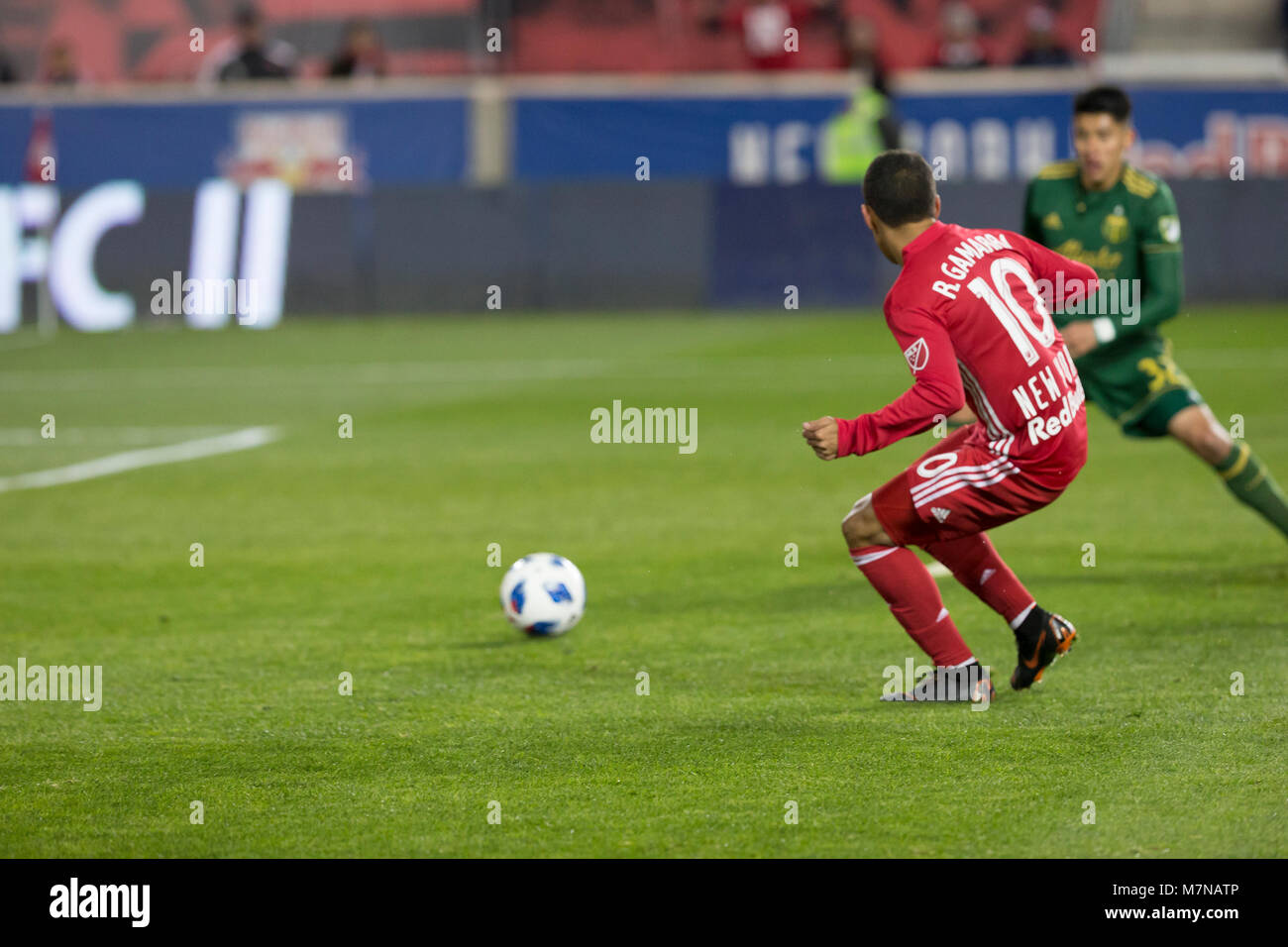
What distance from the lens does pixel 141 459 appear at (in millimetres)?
12695

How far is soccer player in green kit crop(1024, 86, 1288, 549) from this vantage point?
8141 millimetres

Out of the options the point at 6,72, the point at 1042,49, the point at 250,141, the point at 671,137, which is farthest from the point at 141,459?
the point at 6,72

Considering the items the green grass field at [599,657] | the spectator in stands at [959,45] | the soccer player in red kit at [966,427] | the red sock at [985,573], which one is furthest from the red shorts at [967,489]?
the spectator in stands at [959,45]

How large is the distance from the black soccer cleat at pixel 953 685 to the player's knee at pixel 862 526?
49cm

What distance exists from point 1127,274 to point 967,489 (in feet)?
9.01

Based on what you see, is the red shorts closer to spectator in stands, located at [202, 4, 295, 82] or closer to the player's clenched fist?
the player's clenched fist

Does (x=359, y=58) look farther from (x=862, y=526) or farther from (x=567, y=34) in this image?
(x=862, y=526)

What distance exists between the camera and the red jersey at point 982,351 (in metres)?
5.64

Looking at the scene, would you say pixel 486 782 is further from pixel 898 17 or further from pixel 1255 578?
pixel 898 17

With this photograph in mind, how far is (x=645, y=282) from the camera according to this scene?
22.6 meters

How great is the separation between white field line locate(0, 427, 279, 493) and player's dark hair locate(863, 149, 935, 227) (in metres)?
7.21

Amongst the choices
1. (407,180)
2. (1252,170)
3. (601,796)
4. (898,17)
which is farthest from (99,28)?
(601,796)

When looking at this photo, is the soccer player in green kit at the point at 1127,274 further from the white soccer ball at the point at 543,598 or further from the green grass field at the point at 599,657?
the white soccer ball at the point at 543,598

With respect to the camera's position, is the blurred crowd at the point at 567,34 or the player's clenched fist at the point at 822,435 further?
the blurred crowd at the point at 567,34
